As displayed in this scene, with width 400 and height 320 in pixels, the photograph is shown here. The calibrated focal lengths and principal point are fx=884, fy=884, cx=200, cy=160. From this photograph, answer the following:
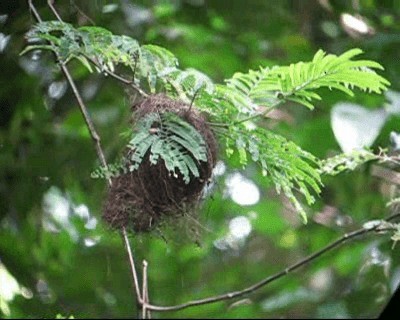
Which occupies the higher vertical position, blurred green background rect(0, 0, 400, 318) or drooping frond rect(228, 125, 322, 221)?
blurred green background rect(0, 0, 400, 318)

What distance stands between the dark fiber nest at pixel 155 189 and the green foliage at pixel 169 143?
0.01 m

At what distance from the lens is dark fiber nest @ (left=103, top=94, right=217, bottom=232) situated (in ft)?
3.66

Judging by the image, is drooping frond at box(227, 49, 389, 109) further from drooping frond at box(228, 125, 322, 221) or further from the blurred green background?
the blurred green background

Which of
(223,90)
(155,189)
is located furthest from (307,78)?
(155,189)

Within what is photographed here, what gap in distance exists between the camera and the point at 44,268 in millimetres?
2170

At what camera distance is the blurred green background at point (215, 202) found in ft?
6.36

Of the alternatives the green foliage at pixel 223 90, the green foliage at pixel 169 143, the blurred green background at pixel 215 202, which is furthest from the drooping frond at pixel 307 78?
the blurred green background at pixel 215 202

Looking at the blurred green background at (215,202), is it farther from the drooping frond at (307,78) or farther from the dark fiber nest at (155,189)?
the drooping frond at (307,78)

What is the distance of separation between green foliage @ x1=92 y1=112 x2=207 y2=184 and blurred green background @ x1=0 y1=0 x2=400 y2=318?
2.27 feet

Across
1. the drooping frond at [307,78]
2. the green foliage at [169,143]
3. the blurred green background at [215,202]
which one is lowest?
the green foliage at [169,143]

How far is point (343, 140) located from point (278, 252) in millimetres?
1103

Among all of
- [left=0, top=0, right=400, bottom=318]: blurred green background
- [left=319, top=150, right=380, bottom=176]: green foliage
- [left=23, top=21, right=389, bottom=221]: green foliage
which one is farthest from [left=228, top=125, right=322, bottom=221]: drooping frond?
[left=0, top=0, right=400, bottom=318]: blurred green background

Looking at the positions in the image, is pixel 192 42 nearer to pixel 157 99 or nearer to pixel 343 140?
pixel 343 140

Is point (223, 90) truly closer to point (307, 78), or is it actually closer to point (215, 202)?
point (307, 78)
